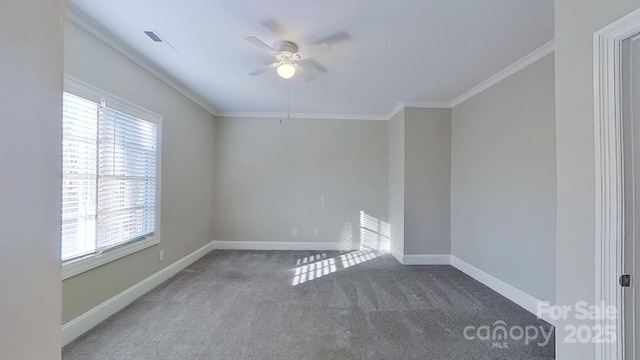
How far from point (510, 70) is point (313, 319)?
3.35 meters

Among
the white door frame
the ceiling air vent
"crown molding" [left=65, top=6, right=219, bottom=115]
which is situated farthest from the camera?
the ceiling air vent

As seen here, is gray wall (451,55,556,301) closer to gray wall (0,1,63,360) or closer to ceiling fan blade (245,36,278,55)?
ceiling fan blade (245,36,278,55)

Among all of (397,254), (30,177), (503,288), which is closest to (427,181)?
(397,254)

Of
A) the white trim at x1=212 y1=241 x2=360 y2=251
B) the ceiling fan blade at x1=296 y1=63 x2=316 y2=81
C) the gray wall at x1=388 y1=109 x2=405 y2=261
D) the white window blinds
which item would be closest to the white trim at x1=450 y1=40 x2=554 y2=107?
the gray wall at x1=388 y1=109 x2=405 y2=261

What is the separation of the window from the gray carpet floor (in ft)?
2.22

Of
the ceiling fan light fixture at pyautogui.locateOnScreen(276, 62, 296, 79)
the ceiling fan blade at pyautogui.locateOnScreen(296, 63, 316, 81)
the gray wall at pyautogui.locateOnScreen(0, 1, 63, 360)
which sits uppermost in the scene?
the ceiling fan blade at pyautogui.locateOnScreen(296, 63, 316, 81)

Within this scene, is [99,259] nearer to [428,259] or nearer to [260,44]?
[260,44]

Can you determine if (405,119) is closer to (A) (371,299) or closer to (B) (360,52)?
(B) (360,52)

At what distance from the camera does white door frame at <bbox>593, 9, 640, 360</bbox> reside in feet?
4.20

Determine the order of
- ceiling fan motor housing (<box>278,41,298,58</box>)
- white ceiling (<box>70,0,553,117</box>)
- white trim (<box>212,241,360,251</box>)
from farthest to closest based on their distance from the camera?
white trim (<box>212,241,360,251</box>)
ceiling fan motor housing (<box>278,41,298,58</box>)
white ceiling (<box>70,0,553,117</box>)

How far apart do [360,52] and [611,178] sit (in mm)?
2225

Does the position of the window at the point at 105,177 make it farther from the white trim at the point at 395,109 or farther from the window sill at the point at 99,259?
the white trim at the point at 395,109

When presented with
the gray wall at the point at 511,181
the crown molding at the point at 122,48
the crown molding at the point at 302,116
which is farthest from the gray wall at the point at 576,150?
the crown molding at the point at 302,116

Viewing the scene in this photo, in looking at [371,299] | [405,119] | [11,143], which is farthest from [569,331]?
[405,119]
